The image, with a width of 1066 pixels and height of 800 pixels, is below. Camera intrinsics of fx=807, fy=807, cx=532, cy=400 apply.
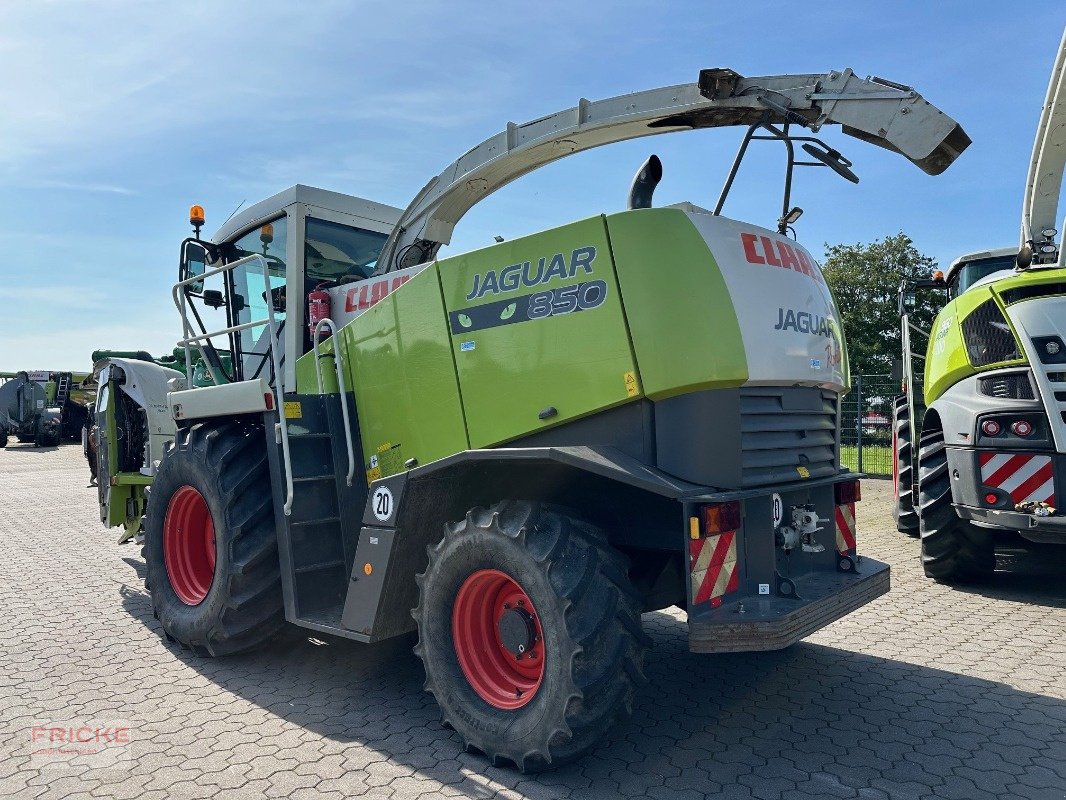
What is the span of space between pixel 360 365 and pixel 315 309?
78 centimetres

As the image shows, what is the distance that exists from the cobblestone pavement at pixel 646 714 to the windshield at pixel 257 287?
2.07 meters

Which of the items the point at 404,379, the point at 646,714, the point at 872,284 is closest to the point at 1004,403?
the point at 646,714

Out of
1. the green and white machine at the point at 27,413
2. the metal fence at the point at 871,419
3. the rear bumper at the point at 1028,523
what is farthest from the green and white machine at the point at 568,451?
the green and white machine at the point at 27,413

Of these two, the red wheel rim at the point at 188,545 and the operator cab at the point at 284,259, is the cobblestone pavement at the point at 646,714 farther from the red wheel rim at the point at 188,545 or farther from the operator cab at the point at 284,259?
the operator cab at the point at 284,259

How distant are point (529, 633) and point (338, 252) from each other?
132 inches

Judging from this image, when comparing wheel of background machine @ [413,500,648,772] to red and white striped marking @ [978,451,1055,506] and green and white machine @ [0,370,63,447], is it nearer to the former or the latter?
red and white striped marking @ [978,451,1055,506]

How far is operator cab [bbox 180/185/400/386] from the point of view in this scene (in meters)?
5.46

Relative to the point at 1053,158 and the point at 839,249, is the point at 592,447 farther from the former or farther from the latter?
the point at 839,249

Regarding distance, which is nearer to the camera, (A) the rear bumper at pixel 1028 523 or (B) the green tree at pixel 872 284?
(A) the rear bumper at pixel 1028 523

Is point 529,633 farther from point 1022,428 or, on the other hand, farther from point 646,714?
point 1022,428

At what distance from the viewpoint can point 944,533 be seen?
6.42m

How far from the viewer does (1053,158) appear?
6.25 m

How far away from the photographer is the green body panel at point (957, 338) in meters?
5.75

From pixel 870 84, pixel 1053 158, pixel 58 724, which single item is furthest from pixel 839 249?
pixel 58 724
